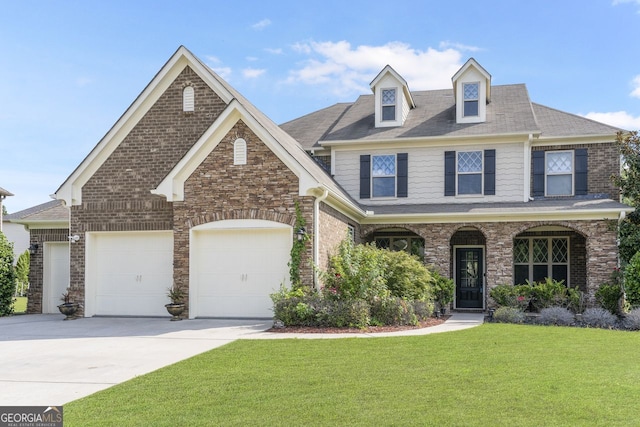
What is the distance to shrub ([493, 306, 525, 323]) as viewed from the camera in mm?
14805

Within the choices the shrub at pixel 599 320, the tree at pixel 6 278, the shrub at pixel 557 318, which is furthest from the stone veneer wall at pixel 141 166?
the shrub at pixel 599 320

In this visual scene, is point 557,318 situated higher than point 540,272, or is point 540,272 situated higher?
point 540,272

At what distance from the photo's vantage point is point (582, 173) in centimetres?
1917

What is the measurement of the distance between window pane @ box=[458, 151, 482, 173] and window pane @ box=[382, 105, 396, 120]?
2.86 meters

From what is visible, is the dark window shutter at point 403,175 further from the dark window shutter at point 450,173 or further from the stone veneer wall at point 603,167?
the stone veneer wall at point 603,167

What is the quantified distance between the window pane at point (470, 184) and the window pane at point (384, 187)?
2265mm

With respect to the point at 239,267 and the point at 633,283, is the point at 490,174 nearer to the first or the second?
the point at 633,283

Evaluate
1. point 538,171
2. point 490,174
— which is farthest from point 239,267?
point 538,171

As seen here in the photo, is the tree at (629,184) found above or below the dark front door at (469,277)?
above

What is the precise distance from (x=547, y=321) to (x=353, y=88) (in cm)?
1391

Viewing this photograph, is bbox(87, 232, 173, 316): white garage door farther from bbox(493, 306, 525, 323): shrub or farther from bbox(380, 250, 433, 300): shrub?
bbox(493, 306, 525, 323): shrub

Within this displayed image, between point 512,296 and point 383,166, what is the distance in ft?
20.6

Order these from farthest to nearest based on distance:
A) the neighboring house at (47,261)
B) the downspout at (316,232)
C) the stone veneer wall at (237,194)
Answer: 1. the neighboring house at (47,261)
2. the stone veneer wall at (237,194)
3. the downspout at (316,232)

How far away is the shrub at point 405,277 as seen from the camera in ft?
50.8
